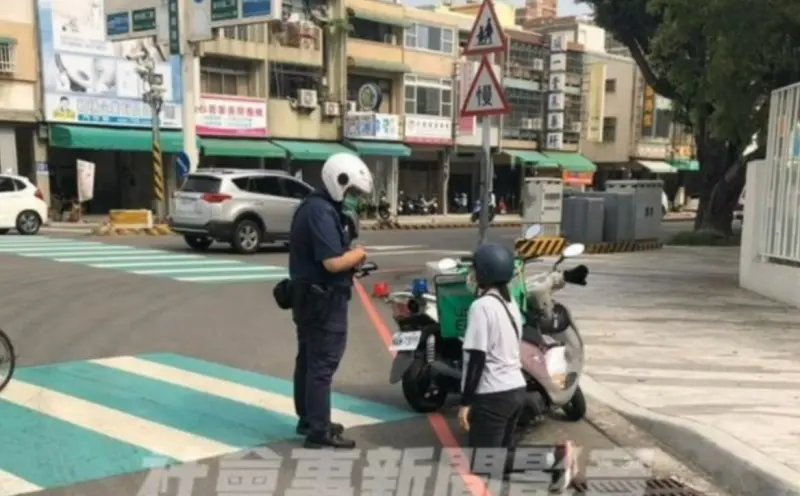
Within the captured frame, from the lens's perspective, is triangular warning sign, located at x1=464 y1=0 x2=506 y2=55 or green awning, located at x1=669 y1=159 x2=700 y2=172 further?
green awning, located at x1=669 y1=159 x2=700 y2=172

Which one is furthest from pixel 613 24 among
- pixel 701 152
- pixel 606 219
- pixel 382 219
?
pixel 382 219

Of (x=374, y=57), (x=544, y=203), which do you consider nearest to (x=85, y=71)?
(x=374, y=57)

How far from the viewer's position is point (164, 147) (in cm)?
2909

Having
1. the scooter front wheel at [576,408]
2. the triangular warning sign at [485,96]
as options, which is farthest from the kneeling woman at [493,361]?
the triangular warning sign at [485,96]

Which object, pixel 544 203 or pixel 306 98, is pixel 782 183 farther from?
pixel 306 98

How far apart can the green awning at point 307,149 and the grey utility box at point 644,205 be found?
15164 millimetres

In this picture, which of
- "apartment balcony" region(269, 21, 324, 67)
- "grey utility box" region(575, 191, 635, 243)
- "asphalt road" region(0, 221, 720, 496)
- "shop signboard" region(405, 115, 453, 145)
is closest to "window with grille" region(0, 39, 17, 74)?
"apartment balcony" region(269, 21, 324, 67)

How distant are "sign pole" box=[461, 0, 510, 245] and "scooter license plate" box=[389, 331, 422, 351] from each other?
1859mm

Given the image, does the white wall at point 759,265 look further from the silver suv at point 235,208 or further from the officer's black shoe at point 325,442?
the silver suv at point 235,208

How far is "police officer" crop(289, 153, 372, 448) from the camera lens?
189 inches

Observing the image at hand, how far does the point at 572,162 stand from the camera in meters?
47.6

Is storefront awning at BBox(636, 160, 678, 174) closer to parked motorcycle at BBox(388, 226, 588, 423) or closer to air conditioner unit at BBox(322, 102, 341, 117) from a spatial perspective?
air conditioner unit at BBox(322, 102, 341, 117)

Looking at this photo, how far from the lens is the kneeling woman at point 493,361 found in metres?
4.36

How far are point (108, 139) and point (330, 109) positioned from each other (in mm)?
10966
